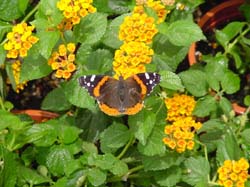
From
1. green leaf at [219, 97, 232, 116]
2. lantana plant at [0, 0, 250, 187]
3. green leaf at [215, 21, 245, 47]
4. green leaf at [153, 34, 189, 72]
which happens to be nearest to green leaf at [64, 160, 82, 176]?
lantana plant at [0, 0, 250, 187]

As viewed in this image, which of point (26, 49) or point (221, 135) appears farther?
point (221, 135)

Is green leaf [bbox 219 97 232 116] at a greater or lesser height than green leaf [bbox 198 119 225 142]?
greater

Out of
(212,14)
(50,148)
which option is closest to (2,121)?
(50,148)

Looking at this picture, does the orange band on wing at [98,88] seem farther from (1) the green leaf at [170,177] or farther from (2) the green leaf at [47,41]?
(1) the green leaf at [170,177]

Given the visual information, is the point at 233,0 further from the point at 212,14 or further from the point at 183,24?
the point at 183,24

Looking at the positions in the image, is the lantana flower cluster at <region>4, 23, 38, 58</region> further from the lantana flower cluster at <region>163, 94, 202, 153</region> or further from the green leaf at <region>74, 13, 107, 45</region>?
the lantana flower cluster at <region>163, 94, 202, 153</region>

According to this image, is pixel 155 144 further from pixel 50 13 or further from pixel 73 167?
pixel 50 13

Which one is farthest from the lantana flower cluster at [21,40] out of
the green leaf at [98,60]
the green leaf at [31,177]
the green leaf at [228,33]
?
the green leaf at [228,33]
